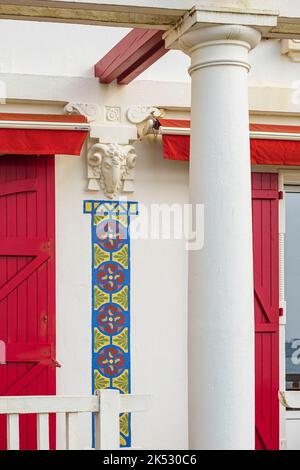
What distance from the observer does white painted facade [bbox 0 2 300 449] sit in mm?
9047

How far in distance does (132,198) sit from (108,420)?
127 inches

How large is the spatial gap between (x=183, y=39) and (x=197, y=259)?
128 centimetres

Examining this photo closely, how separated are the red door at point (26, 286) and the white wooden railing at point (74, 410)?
2.51m

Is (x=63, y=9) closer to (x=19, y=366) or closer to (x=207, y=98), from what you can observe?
(x=207, y=98)

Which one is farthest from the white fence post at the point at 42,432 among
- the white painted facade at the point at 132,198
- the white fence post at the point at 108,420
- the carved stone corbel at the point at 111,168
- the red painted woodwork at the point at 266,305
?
the red painted woodwork at the point at 266,305

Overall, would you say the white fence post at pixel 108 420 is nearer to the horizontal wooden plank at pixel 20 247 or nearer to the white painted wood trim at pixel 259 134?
the horizontal wooden plank at pixel 20 247

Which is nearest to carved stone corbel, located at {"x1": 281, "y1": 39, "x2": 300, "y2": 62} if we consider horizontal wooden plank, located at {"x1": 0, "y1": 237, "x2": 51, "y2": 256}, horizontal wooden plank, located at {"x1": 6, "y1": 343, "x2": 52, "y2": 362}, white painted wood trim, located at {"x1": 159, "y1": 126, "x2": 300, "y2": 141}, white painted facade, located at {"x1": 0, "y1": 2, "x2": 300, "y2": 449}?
white painted facade, located at {"x1": 0, "y1": 2, "x2": 300, "y2": 449}

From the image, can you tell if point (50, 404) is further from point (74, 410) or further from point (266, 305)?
point (266, 305)

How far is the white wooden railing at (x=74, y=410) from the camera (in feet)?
20.6

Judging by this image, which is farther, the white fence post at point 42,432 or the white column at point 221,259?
the white column at point 221,259

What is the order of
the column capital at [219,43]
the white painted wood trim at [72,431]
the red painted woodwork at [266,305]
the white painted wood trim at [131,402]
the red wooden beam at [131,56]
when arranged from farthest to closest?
the red painted woodwork at [266,305] → the red wooden beam at [131,56] → the column capital at [219,43] → the white painted wood trim at [131,402] → the white painted wood trim at [72,431]

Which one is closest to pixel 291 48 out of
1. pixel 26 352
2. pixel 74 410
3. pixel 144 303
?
pixel 144 303

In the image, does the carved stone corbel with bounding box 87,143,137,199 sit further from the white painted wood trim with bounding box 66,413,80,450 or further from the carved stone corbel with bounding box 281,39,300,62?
the white painted wood trim with bounding box 66,413,80,450

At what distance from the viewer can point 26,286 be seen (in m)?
8.92
